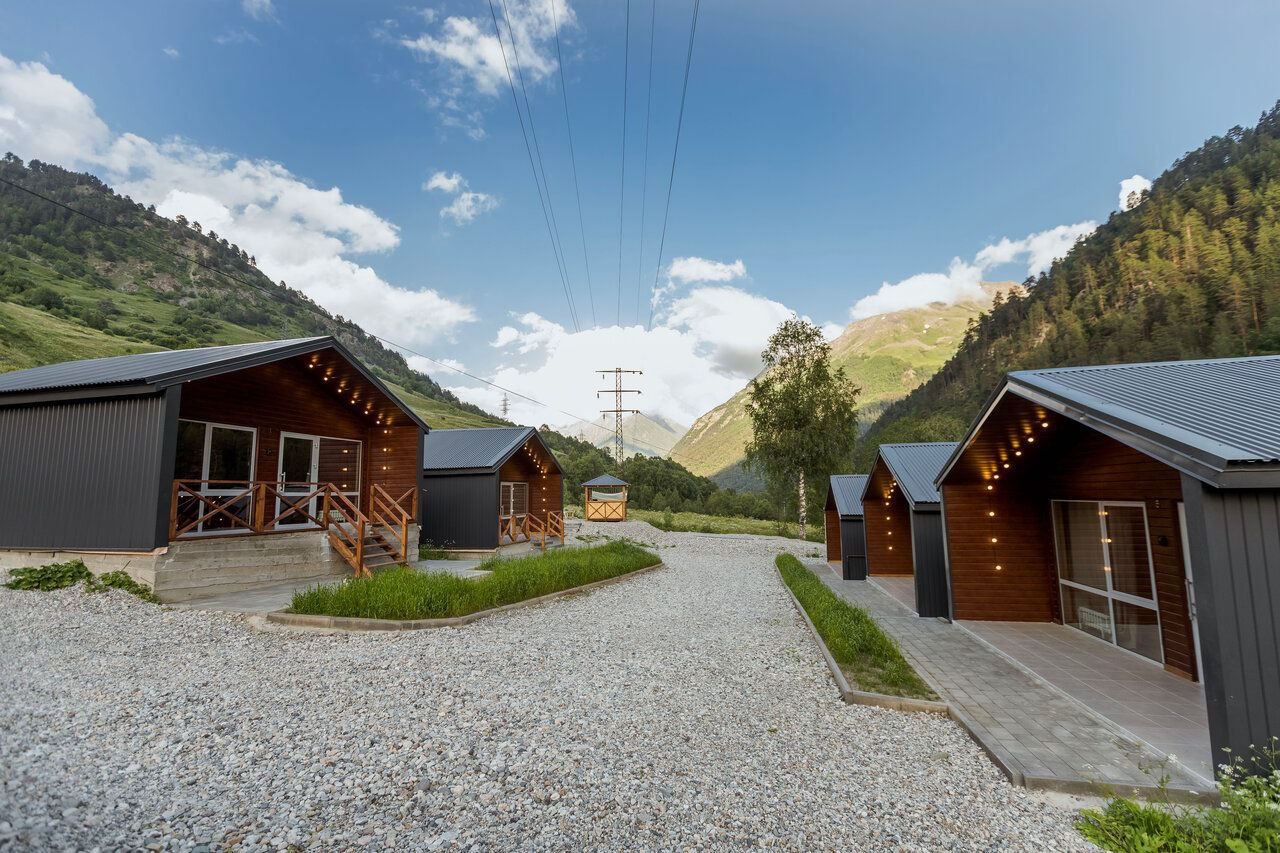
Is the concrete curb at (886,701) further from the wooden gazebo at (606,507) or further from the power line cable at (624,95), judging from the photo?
the wooden gazebo at (606,507)

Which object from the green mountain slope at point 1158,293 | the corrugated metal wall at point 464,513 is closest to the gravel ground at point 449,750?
the corrugated metal wall at point 464,513

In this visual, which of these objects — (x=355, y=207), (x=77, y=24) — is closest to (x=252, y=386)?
(x=77, y=24)

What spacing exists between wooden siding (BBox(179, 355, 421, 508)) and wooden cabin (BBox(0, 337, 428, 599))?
28 mm

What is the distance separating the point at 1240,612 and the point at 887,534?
11.5m

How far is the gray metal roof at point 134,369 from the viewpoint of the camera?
7.81 m

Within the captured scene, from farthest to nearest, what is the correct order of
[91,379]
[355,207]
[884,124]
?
[355,207], [884,124], [91,379]

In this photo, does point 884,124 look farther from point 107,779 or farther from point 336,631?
point 107,779

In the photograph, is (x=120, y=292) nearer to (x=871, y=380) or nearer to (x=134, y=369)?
(x=134, y=369)

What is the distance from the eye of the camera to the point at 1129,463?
6059 millimetres

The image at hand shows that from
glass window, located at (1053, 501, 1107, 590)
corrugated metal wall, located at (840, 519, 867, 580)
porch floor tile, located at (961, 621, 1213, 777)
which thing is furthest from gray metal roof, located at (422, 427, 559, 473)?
glass window, located at (1053, 501, 1107, 590)

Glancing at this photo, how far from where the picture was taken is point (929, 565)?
9023 millimetres

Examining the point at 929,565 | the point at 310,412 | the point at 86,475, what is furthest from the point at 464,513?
the point at 929,565

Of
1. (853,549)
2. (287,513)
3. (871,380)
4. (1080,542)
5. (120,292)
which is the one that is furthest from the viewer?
(871,380)

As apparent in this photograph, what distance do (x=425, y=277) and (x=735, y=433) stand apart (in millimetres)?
143396
